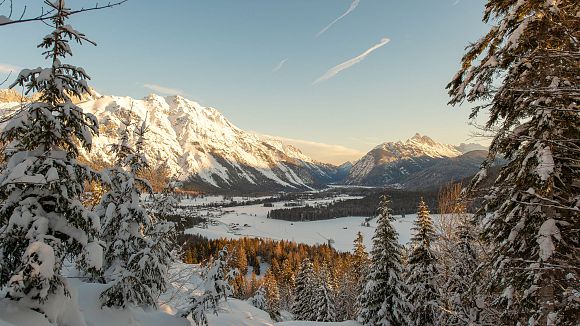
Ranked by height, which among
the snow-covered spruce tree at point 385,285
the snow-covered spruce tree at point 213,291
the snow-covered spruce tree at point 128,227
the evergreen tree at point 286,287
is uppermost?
the snow-covered spruce tree at point 128,227

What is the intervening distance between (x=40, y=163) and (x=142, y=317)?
685cm

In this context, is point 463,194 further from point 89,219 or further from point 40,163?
point 40,163

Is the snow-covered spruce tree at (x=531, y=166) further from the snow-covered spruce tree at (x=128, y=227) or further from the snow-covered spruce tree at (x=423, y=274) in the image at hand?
the snow-covered spruce tree at (x=423, y=274)

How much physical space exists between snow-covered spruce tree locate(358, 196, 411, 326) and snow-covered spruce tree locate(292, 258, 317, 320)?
61.3 ft

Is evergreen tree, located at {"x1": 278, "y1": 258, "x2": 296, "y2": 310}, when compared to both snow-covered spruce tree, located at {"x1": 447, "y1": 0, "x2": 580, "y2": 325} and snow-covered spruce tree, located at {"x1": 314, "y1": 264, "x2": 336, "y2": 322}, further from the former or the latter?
snow-covered spruce tree, located at {"x1": 447, "y1": 0, "x2": 580, "y2": 325}

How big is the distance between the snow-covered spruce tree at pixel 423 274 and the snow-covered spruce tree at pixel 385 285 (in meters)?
0.84

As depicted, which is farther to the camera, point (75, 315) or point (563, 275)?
point (75, 315)

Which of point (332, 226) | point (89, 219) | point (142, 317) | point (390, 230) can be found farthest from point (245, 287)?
point (332, 226)

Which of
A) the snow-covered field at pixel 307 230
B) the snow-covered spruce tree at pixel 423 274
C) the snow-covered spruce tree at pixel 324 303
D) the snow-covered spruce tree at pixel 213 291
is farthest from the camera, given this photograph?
the snow-covered field at pixel 307 230

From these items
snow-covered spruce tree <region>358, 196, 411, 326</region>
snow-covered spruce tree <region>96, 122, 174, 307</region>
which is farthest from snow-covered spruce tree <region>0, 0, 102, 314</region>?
snow-covered spruce tree <region>358, 196, 411, 326</region>

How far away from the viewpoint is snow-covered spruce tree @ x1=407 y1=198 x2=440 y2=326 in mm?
21609

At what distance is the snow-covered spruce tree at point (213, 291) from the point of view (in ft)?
40.9

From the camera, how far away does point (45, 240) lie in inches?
273

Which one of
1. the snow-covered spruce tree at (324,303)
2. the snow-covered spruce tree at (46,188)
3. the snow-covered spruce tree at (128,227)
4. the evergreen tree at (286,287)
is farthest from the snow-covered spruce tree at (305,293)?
the snow-covered spruce tree at (46,188)
